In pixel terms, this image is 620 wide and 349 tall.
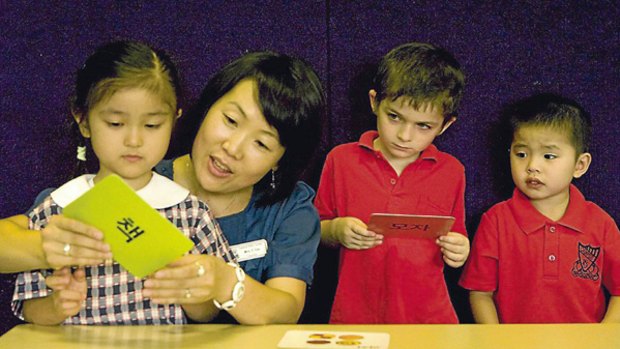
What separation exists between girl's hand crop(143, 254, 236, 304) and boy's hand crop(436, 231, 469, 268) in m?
0.87

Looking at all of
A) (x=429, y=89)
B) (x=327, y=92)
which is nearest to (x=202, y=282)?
(x=429, y=89)

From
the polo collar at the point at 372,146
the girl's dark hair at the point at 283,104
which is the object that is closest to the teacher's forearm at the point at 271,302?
the girl's dark hair at the point at 283,104

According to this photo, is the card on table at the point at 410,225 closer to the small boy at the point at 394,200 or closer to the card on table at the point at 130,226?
the small boy at the point at 394,200

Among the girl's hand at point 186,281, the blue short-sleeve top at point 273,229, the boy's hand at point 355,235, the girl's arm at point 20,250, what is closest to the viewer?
the girl's hand at point 186,281

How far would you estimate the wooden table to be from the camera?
4.85 feet

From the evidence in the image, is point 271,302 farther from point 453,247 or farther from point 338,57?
point 338,57

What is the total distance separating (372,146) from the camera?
2367 millimetres

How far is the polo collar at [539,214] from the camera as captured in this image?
2377 mm

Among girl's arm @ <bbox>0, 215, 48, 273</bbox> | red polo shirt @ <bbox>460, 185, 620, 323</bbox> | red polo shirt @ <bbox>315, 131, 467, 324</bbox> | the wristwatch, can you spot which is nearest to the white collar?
girl's arm @ <bbox>0, 215, 48, 273</bbox>

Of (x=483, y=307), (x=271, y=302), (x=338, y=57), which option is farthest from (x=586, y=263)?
(x=271, y=302)

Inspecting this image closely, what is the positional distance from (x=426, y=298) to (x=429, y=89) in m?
0.65

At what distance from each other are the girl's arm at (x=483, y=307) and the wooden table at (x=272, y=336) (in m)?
0.77

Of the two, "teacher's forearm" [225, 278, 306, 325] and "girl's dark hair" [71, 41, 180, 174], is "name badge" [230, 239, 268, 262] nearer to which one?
"teacher's forearm" [225, 278, 306, 325]

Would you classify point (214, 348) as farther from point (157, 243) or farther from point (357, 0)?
point (357, 0)
